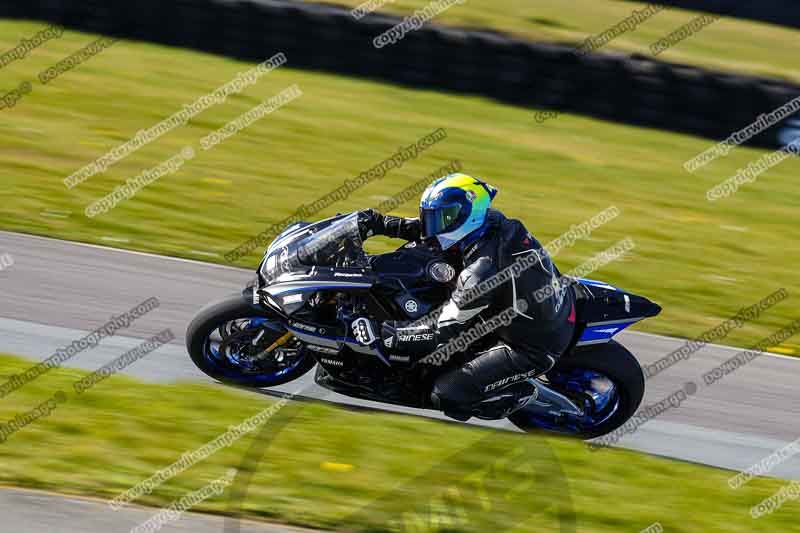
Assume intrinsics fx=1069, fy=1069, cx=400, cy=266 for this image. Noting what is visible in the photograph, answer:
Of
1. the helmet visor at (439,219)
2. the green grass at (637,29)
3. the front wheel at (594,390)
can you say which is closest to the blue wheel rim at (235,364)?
the helmet visor at (439,219)

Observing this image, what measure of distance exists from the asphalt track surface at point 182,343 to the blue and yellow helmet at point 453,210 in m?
1.42

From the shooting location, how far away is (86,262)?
378 inches

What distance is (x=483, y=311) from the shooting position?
6824 mm

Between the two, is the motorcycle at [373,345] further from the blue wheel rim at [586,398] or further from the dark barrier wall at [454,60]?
the dark barrier wall at [454,60]

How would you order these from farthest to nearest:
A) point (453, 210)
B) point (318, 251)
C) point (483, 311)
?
point (318, 251), point (483, 311), point (453, 210)

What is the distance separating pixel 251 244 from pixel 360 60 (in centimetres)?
628

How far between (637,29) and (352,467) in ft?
56.0

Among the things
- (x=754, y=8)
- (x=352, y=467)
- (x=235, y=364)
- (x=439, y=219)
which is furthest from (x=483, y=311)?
(x=754, y=8)

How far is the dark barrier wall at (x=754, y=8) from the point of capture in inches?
960

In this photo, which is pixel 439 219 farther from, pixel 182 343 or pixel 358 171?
pixel 358 171

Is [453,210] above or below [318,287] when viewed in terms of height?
above

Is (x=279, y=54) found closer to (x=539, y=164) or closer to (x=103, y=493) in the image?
(x=539, y=164)

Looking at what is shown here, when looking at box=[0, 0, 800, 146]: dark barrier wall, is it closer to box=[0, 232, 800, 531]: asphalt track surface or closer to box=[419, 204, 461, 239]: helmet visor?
box=[0, 232, 800, 531]: asphalt track surface

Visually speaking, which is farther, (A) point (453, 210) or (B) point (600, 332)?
(B) point (600, 332)
